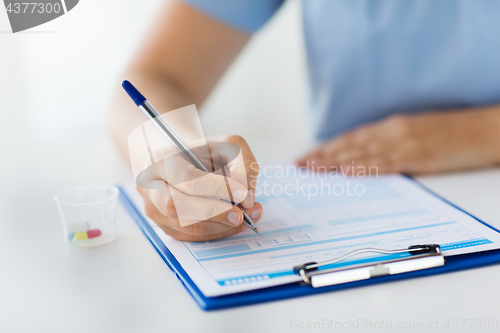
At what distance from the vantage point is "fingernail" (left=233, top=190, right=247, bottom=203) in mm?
406

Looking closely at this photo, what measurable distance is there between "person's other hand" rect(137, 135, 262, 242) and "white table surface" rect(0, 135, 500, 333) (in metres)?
0.04

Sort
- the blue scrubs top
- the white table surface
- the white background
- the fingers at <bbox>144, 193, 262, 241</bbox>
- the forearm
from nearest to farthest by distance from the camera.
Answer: the white table surface → the fingers at <bbox>144, 193, 262, 241</bbox> → the forearm → the blue scrubs top → the white background

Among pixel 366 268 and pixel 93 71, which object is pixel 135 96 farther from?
pixel 93 71

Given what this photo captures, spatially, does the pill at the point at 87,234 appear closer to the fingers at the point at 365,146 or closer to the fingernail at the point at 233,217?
the fingernail at the point at 233,217

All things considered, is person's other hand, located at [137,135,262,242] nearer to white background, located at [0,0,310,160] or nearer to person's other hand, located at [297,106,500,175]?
person's other hand, located at [297,106,500,175]

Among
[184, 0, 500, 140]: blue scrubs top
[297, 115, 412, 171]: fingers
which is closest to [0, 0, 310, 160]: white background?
[184, 0, 500, 140]: blue scrubs top

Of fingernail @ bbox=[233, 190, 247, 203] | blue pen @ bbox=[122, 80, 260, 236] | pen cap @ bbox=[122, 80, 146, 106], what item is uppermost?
pen cap @ bbox=[122, 80, 146, 106]

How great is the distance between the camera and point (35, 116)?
1.33 metres

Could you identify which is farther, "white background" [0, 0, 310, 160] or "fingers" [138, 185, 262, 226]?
"white background" [0, 0, 310, 160]

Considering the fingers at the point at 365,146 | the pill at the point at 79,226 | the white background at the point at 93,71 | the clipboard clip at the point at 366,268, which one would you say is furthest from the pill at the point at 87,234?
the white background at the point at 93,71

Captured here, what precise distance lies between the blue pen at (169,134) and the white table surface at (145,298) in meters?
0.09

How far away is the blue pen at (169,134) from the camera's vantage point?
A: 0.42 m

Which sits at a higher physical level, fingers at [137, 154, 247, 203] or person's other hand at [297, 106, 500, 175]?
fingers at [137, 154, 247, 203]

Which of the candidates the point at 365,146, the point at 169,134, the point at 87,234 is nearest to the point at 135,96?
the point at 169,134
